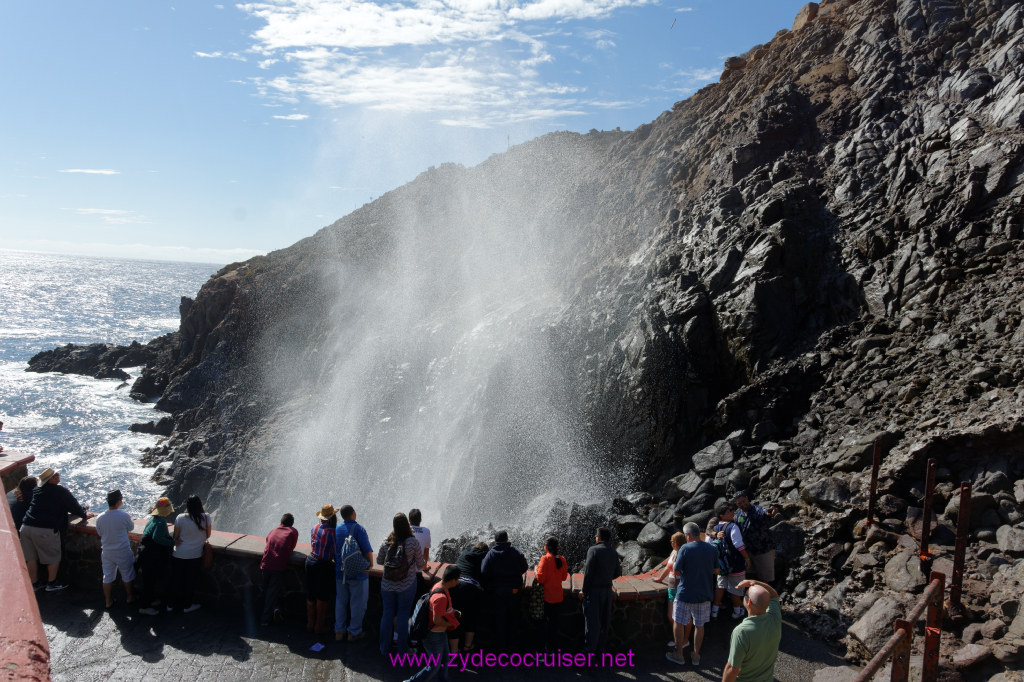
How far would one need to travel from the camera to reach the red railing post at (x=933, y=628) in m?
4.30

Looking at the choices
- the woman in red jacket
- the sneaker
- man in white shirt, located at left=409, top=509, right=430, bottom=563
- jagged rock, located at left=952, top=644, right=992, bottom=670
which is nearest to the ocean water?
man in white shirt, located at left=409, top=509, right=430, bottom=563

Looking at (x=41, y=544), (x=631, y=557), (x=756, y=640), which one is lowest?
(x=631, y=557)

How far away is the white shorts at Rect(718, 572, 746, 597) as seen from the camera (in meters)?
7.04

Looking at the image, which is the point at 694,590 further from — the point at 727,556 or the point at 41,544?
the point at 41,544

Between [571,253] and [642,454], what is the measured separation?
12.9 meters

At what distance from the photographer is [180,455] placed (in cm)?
2934

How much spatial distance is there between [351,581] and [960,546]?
20.2ft

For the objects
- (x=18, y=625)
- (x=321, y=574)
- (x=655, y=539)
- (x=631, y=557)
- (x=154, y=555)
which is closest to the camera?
(x=18, y=625)

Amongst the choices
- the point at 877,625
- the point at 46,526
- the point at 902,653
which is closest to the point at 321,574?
the point at 46,526

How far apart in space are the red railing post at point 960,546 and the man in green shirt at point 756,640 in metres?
2.90

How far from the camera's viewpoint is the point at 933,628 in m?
4.35

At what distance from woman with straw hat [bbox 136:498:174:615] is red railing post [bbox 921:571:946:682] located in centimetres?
720

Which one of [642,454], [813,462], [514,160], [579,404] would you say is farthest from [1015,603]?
[514,160]

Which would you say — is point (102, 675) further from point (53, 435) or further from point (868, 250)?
point (53, 435)
